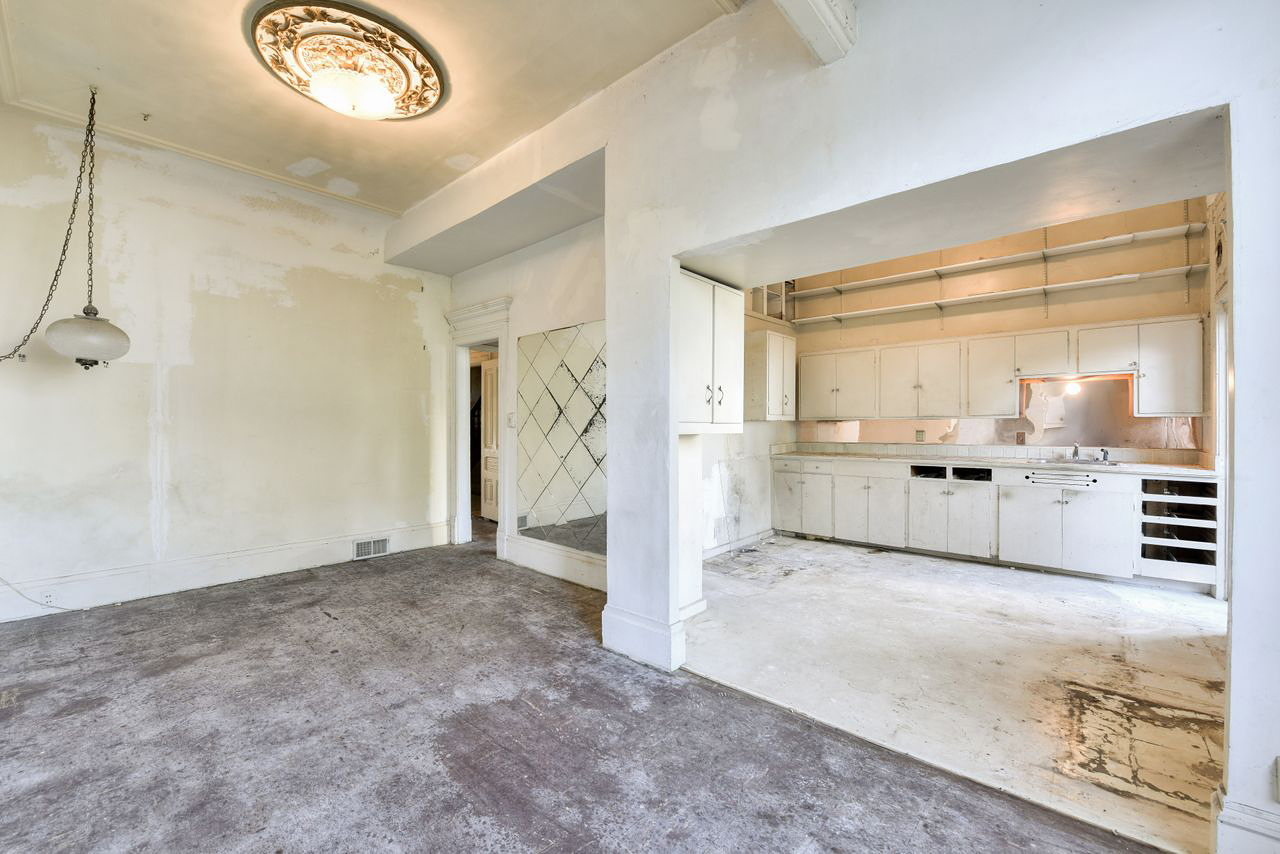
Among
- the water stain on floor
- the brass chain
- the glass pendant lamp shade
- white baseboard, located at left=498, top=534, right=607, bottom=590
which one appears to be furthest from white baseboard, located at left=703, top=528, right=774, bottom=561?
the brass chain

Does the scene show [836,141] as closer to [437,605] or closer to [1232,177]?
[1232,177]

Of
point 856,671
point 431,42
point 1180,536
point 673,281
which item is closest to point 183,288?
point 431,42

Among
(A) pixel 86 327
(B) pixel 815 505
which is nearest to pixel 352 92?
(A) pixel 86 327

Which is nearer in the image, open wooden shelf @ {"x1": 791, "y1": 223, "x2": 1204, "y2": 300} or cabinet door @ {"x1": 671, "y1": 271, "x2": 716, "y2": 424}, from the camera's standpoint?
cabinet door @ {"x1": 671, "y1": 271, "x2": 716, "y2": 424}

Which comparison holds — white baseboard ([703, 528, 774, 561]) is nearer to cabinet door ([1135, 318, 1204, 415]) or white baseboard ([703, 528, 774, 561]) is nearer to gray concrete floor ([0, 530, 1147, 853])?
gray concrete floor ([0, 530, 1147, 853])

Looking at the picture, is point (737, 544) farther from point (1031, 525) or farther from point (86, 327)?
point (86, 327)

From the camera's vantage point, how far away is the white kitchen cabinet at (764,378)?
520 centimetres

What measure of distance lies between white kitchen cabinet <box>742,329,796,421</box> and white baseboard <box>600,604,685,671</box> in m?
2.91

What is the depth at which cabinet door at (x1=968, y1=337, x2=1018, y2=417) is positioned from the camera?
4.72 meters

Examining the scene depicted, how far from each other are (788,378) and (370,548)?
15.0 ft

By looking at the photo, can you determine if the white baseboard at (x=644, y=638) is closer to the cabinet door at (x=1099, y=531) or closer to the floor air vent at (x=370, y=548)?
the floor air vent at (x=370, y=548)

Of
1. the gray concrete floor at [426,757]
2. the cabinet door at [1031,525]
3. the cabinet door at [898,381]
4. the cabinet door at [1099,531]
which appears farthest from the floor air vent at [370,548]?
the cabinet door at [1099,531]

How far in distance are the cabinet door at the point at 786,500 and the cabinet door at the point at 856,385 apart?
91 cm

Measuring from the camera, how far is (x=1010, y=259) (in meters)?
4.80
